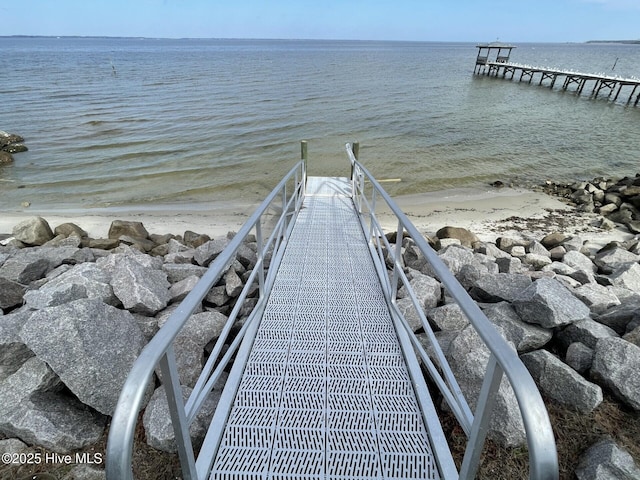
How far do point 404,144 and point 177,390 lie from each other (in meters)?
16.8

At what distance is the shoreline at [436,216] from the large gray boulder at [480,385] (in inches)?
236

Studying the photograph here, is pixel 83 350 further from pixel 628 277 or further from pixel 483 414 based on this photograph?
pixel 628 277

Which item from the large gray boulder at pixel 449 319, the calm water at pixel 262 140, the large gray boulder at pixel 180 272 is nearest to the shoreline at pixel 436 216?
the calm water at pixel 262 140

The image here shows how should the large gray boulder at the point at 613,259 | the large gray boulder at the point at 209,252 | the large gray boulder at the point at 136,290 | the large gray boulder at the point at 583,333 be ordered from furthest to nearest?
the large gray boulder at the point at 613,259
the large gray boulder at the point at 209,252
the large gray boulder at the point at 136,290
the large gray boulder at the point at 583,333

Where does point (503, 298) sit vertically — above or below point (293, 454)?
below

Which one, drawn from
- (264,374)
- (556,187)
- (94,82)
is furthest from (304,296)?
(94,82)

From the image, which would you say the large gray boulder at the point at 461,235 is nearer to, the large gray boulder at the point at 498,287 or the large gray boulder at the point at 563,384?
the large gray boulder at the point at 498,287

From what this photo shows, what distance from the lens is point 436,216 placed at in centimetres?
1017

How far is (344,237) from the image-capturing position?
5.49m

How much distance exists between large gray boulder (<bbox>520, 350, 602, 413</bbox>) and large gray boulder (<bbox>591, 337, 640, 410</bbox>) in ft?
0.60

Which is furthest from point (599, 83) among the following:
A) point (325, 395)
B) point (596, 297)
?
point (325, 395)

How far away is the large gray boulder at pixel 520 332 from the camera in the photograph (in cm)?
306

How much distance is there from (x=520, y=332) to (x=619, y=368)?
26.3 inches

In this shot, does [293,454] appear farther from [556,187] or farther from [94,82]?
[94,82]
